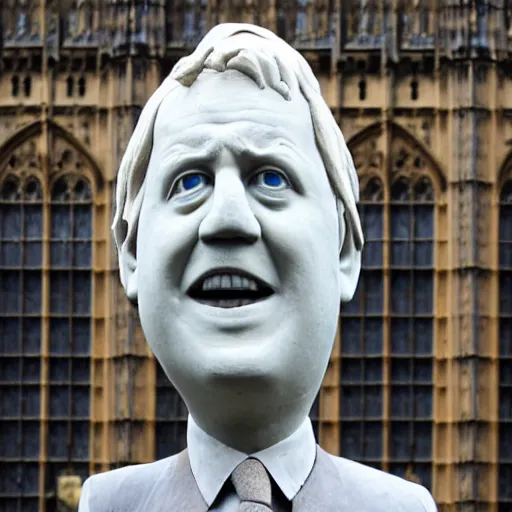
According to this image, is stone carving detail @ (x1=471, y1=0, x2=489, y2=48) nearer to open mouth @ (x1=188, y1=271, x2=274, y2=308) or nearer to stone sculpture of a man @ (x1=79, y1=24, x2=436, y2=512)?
stone sculpture of a man @ (x1=79, y1=24, x2=436, y2=512)

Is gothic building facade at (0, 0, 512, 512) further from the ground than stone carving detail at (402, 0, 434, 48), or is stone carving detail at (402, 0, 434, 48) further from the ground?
stone carving detail at (402, 0, 434, 48)

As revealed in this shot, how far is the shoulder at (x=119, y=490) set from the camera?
297 centimetres

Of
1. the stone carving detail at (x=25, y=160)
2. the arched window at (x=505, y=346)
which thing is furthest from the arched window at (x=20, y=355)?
the arched window at (x=505, y=346)

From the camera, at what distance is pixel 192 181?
2.87m

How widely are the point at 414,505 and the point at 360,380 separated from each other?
715 inches

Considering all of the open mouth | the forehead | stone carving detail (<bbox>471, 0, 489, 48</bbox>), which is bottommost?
the open mouth

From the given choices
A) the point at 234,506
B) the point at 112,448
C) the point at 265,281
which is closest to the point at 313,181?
the point at 265,281

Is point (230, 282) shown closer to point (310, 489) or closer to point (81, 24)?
point (310, 489)

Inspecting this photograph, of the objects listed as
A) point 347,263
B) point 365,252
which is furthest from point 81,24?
point 347,263

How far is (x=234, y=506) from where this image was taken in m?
2.85

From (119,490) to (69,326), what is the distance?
726 inches

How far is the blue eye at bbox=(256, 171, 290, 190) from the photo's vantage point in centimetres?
286

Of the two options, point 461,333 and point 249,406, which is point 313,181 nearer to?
point 249,406

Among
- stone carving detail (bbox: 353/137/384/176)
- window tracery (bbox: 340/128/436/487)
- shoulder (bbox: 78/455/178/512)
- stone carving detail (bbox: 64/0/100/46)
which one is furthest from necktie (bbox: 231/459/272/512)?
stone carving detail (bbox: 64/0/100/46)
